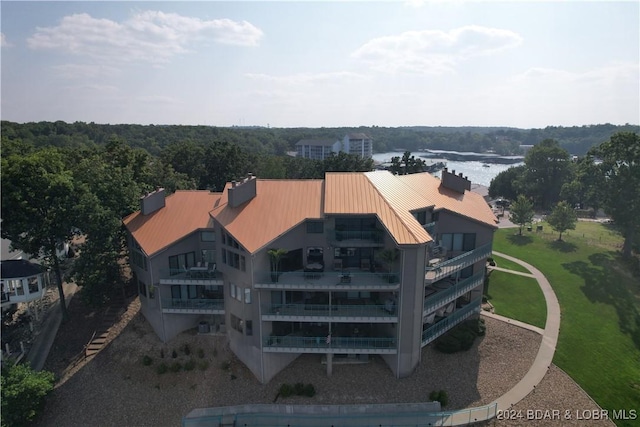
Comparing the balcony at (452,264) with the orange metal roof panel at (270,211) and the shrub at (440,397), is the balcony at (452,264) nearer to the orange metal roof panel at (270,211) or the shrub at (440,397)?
the shrub at (440,397)

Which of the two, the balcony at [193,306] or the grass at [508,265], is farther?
the grass at [508,265]

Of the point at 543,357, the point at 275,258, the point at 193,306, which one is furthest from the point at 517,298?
the point at 193,306

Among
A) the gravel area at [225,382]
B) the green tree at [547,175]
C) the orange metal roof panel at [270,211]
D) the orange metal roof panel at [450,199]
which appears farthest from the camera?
the green tree at [547,175]

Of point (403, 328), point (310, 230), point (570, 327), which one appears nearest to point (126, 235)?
point (310, 230)

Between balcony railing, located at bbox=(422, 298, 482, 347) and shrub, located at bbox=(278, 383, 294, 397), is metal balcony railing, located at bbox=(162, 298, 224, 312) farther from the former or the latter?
balcony railing, located at bbox=(422, 298, 482, 347)

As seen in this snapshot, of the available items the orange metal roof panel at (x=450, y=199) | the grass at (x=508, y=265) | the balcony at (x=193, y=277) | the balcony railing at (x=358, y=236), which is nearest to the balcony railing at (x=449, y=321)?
the orange metal roof panel at (x=450, y=199)

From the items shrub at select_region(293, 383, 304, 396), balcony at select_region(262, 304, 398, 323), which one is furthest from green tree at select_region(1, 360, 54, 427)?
shrub at select_region(293, 383, 304, 396)

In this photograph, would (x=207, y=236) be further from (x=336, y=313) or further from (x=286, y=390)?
(x=286, y=390)
